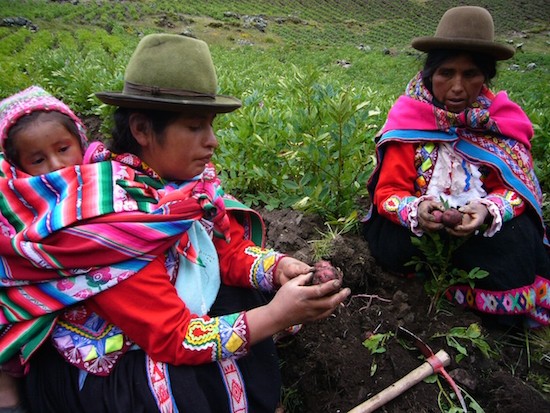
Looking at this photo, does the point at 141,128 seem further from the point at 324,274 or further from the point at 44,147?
the point at 324,274

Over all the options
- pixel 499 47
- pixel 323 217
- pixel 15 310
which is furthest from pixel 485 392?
pixel 15 310

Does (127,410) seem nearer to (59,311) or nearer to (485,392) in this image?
(59,311)

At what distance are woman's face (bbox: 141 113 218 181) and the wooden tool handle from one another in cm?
99

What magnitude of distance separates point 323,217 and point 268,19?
34875 millimetres

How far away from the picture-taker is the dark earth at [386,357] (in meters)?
1.62

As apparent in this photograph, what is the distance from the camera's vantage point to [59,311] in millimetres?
1331

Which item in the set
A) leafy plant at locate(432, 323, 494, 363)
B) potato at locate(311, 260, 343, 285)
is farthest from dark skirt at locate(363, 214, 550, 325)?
potato at locate(311, 260, 343, 285)

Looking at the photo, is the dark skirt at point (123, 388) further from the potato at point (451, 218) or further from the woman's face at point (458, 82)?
the woman's face at point (458, 82)

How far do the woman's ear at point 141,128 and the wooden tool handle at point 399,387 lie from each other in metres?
1.14

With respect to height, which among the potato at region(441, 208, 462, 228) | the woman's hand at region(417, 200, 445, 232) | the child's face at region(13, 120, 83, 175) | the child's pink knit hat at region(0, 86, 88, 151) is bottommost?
the woman's hand at region(417, 200, 445, 232)

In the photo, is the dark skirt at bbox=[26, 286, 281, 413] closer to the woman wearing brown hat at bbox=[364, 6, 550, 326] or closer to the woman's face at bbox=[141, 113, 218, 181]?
the woman's face at bbox=[141, 113, 218, 181]

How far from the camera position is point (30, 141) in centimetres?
148

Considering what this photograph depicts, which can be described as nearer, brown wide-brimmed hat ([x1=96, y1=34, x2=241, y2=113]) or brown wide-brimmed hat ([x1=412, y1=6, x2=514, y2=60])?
brown wide-brimmed hat ([x1=96, y1=34, x2=241, y2=113])

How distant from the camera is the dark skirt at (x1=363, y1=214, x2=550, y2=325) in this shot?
199 centimetres
